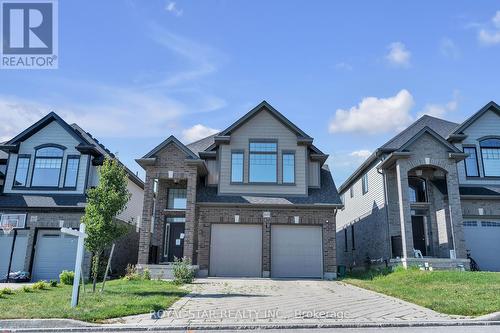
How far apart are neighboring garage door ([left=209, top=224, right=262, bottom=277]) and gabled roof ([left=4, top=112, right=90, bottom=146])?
28.4 feet

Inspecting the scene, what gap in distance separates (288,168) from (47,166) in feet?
41.3

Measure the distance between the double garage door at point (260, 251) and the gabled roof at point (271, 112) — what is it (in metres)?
4.85

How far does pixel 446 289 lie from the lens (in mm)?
12305

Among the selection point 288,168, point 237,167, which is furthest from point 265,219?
point 237,167

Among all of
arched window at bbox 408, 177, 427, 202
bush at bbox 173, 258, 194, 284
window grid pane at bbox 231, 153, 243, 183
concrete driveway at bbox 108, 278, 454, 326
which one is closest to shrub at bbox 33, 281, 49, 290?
A: bush at bbox 173, 258, 194, 284

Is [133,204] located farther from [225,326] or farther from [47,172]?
[225,326]

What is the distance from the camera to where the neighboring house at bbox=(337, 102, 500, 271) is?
18578 mm

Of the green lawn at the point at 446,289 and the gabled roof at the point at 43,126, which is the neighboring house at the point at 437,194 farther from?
the gabled roof at the point at 43,126

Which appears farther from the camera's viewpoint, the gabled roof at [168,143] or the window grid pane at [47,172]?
the window grid pane at [47,172]

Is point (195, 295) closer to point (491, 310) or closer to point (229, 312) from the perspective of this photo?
point (229, 312)

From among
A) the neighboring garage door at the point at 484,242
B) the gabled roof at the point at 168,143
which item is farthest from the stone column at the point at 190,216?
the neighboring garage door at the point at 484,242

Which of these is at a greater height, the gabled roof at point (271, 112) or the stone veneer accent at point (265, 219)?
the gabled roof at point (271, 112)

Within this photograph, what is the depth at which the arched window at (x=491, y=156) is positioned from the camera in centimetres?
2103

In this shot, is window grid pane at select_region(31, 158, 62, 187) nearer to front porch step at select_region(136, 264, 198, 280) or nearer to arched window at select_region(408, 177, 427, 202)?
front porch step at select_region(136, 264, 198, 280)
